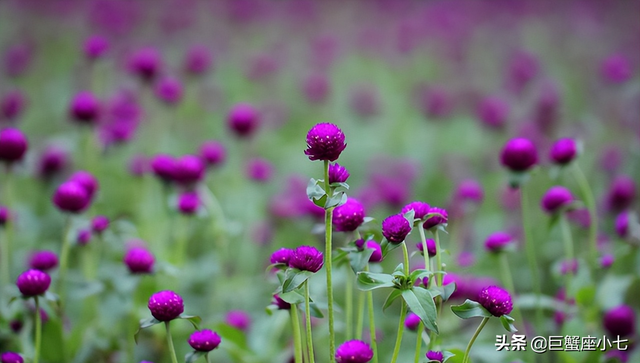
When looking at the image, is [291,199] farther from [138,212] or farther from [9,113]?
[9,113]

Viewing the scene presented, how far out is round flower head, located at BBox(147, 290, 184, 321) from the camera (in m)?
0.87

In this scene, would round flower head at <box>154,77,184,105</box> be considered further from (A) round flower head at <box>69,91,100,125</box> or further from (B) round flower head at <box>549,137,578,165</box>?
(B) round flower head at <box>549,137,578,165</box>

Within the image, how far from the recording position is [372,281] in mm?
866

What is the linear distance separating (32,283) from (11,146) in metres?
0.49

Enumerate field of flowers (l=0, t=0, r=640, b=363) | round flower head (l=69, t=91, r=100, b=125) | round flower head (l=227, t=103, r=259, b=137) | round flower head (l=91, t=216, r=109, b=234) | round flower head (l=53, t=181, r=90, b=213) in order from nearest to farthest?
field of flowers (l=0, t=0, r=640, b=363), round flower head (l=53, t=181, r=90, b=213), round flower head (l=91, t=216, r=109, b=234), round flower head (l=69, t=91, r=100, b=125), round flower head (l=227, t=103, r=259, b=137)

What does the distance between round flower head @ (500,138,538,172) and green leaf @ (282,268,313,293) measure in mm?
578

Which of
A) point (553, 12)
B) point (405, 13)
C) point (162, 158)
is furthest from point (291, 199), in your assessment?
point (553, 12)

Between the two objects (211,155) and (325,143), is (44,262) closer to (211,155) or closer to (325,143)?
(211,155)

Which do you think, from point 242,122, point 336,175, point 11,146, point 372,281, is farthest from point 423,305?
point 242,122

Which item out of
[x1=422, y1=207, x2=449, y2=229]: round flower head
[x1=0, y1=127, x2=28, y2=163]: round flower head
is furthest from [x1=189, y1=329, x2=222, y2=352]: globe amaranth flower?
[x1=0, y1=127, x2=28, y2=163]: round flower head

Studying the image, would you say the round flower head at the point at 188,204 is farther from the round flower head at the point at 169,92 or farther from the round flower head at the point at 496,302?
the round flower head at the point at 496,302

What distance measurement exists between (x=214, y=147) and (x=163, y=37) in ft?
8.66

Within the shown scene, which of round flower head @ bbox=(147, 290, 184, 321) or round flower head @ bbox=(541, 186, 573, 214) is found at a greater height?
round flower head @ bbox=(541, 186, 573, 214)

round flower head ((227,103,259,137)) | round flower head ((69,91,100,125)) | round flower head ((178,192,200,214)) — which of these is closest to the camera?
round flower head ((178,192,200,214))
